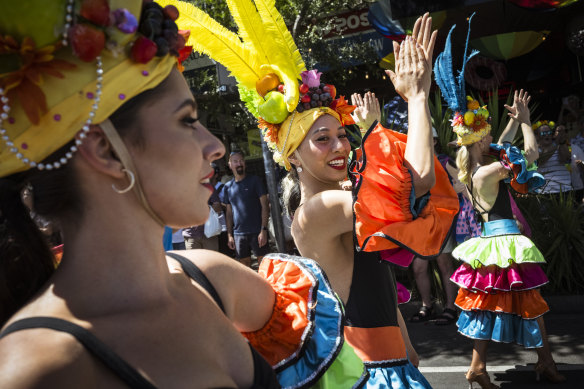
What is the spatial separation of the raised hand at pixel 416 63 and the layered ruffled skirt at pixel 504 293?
104 inches

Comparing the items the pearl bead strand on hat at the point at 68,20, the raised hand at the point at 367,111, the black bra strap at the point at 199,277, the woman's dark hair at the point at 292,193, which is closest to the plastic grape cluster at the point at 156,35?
the pearl bead strand on hat at the point at 68,20

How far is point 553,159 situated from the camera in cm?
738

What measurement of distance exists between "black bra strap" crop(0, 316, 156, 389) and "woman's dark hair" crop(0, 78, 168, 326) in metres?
0.19

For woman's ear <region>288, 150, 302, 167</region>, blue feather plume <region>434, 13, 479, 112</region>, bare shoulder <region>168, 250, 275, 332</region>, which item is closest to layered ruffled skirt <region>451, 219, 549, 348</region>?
blue feather plume <region>434, 13, 479, 112</region>

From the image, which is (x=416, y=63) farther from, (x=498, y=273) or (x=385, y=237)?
(x=498, y=273)

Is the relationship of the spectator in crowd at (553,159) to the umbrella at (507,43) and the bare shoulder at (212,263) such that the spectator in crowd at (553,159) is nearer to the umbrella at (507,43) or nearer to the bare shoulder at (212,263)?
the umbrella at (507,43)

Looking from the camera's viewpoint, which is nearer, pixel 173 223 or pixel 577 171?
pixel 173 223

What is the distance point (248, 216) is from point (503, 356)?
12.4ft

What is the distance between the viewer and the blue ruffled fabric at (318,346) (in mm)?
1396

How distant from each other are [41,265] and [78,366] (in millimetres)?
355

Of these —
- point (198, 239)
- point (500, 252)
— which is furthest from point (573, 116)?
point (198, 239)

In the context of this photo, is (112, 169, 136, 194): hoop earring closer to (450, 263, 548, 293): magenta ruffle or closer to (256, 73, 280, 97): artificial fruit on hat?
(256, 73, 280, 97): artificial fruit on hat

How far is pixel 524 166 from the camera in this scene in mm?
4656

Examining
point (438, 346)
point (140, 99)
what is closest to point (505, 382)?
point (438, 346)
